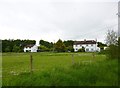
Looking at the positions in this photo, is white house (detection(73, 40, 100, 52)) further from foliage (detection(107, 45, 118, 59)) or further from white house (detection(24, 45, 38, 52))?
foliage (detection(107, 45, 118, 59))

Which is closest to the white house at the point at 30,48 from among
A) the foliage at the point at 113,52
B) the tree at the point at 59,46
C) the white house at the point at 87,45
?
the white house at the point at 87,45

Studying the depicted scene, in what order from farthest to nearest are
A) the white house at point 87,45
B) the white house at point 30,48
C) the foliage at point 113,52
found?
the white house at point 87,45 → the white house at point 30,48 → the foliage at point 113,52

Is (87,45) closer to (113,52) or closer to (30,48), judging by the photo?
(30,48)

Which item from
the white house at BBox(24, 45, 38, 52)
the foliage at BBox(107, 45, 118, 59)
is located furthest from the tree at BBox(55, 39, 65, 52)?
the foliage at BBox(107, 45, 118, 59)

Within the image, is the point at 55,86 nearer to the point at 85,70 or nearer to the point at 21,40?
the point at 85,70

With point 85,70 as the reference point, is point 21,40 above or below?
above

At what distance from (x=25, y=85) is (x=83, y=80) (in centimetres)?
202

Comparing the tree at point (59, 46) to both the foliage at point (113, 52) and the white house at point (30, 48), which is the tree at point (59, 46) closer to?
the white house at point (30, 48)

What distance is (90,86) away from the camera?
8.62m

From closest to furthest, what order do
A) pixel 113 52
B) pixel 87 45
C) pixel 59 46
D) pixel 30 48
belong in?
pixel 113 52 < pixel 59 46 < pixel 30 48 < pixel 87 45

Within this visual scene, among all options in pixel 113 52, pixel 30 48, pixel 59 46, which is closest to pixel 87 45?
pixel 30 48

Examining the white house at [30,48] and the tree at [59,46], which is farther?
the white house at [30,48]

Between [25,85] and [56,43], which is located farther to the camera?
[56,43]

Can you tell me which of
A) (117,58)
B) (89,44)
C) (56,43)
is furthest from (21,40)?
(117,58)
